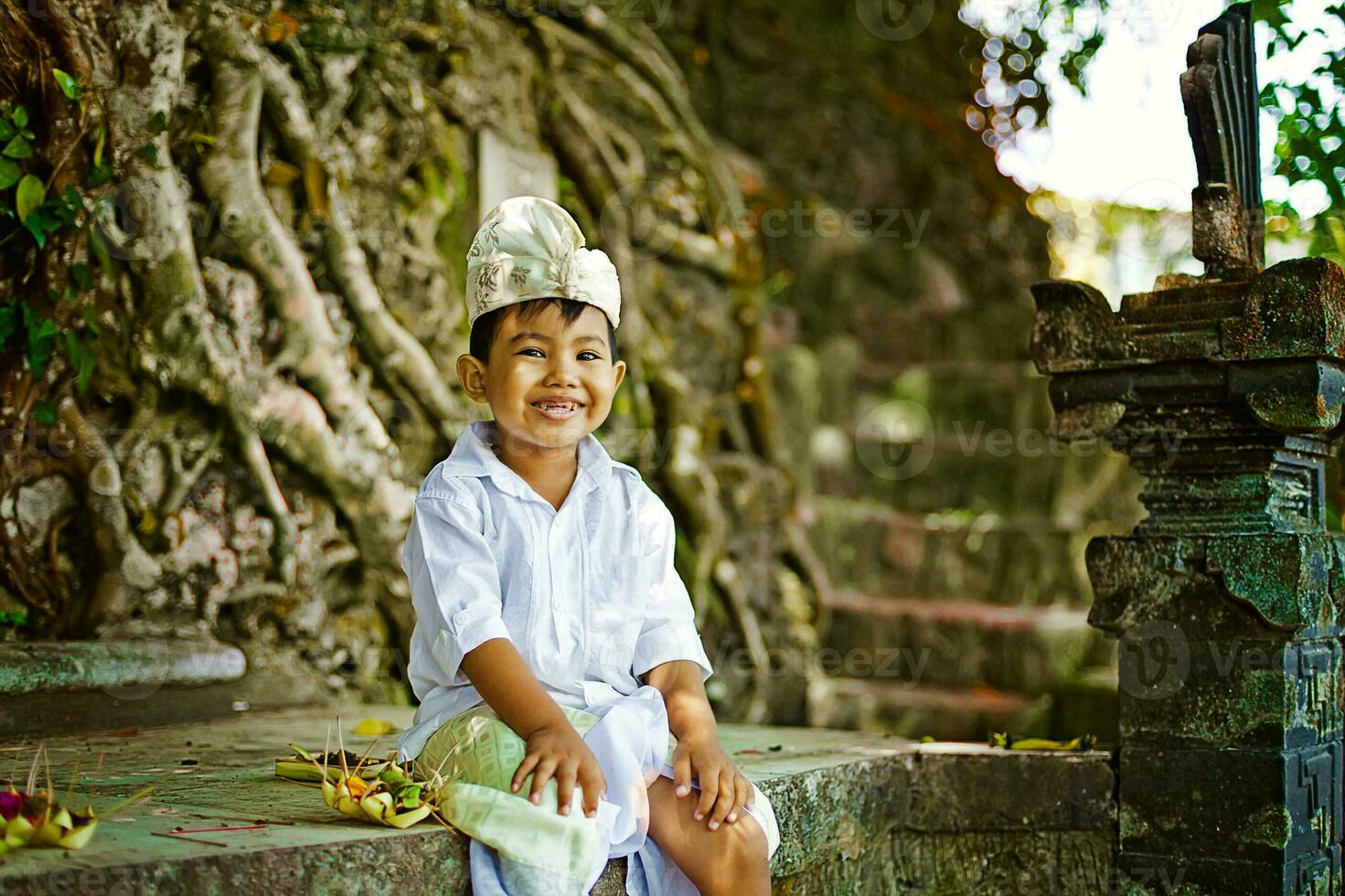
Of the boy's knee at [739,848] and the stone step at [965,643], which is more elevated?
the boy's knee at [739,848]

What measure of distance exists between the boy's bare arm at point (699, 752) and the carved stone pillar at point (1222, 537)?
3.69ft

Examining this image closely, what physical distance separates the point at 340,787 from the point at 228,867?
0.29m

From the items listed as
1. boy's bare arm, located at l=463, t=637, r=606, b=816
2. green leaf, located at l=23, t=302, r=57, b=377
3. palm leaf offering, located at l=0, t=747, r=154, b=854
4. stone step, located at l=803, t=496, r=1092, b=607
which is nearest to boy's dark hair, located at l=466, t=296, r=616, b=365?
boy's bare arm, located at l=463, t=637, r=606, b=816

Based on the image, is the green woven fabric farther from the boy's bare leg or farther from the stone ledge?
the stone ledge

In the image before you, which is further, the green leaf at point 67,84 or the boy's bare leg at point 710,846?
the green leaf at point 67,84

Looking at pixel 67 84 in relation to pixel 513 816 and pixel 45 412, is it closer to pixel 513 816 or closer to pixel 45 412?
pixel 45 412

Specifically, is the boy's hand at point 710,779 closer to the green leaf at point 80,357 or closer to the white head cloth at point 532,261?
the white head cloth at point 532,261

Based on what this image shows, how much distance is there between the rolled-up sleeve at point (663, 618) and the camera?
8.09 ft

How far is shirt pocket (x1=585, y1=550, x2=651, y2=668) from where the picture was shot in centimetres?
241

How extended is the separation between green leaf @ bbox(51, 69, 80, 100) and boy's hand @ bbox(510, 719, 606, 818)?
282 centimetres

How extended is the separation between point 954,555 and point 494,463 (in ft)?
20.2

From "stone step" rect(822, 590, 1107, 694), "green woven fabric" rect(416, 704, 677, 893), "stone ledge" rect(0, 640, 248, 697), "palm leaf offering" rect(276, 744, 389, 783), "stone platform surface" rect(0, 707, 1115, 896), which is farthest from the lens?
"stone step" rect(822, 590, 1107, 694)

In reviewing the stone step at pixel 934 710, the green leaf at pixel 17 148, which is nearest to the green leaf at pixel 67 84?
the green leaf at pixel 17 148

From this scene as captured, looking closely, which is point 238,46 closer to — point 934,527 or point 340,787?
point 340,787
